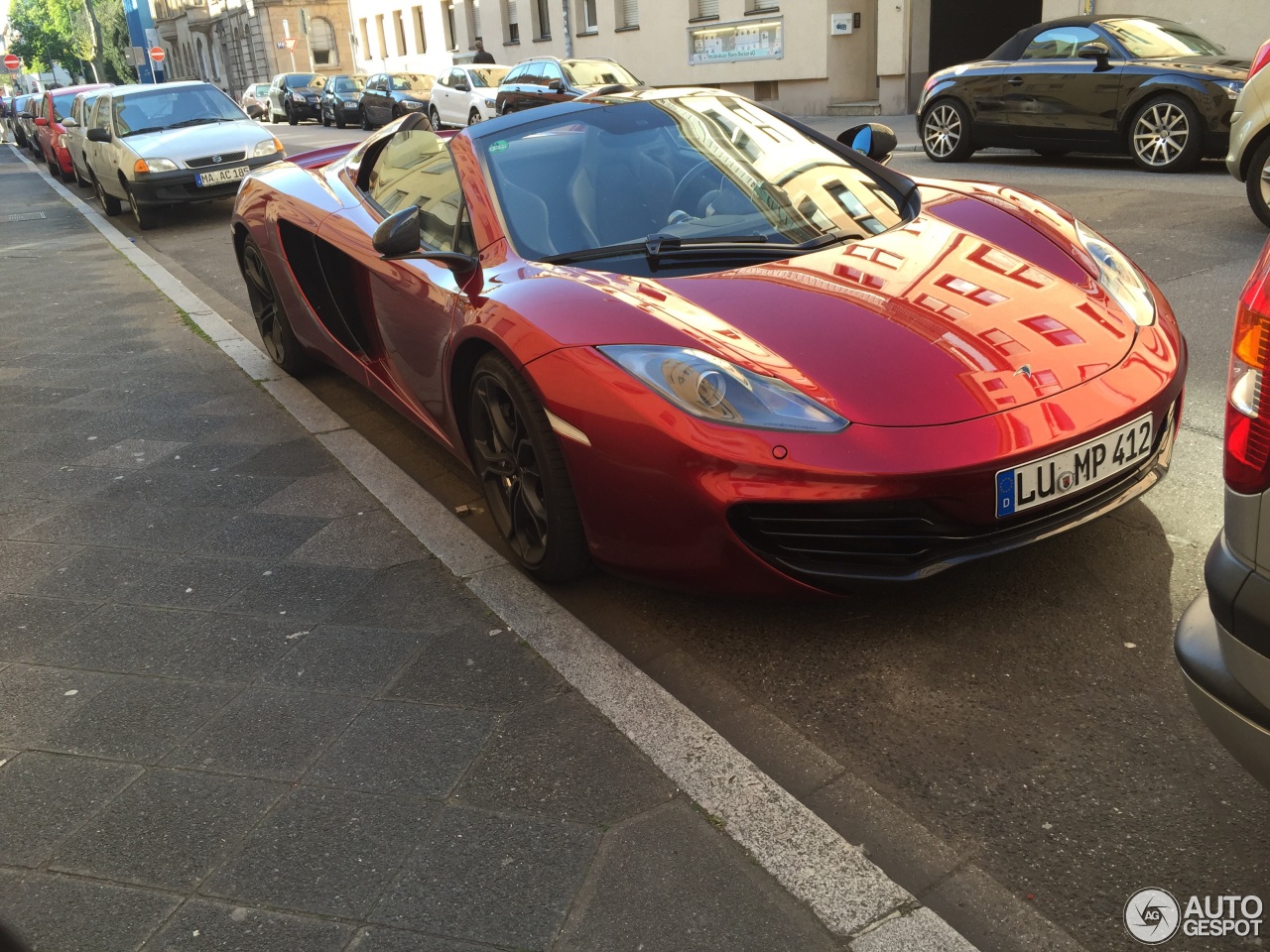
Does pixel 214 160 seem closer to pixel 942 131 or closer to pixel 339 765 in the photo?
pixel 942 131

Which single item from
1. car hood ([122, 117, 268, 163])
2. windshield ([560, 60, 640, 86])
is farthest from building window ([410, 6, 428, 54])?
car hood ([122, 117, 268, 163])

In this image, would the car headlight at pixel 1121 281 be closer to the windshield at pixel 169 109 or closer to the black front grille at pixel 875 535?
the black front grille at pixel 875 535

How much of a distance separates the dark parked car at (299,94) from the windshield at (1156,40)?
94.9 ft

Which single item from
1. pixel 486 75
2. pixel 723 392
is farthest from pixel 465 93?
pixel 723 392

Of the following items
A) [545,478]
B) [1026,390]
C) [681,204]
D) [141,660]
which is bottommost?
[141,660]

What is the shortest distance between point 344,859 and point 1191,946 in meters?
1.54

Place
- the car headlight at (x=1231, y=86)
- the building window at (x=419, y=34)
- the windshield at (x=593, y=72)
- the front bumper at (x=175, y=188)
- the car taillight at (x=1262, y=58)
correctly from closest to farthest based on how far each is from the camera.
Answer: the car taillight at (x=1262, y=58) < the car headlight at (x=1231, y=86) < the front bumper at (x=175, y=188) < the windshield at (x=593, y=72) < the building window at (x=419, y=34)

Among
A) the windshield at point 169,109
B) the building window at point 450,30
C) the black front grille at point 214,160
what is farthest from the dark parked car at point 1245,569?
the building window at point 450,30

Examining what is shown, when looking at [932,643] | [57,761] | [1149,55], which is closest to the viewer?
[57,761]

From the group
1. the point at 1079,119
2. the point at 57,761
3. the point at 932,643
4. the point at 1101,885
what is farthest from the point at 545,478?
the point at 1079,119

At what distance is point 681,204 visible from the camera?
3.80 meters

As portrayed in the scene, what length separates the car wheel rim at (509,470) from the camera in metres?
3.40

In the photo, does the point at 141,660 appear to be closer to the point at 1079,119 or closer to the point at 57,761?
the point at 57,761

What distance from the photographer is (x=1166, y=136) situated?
34.4 feet
